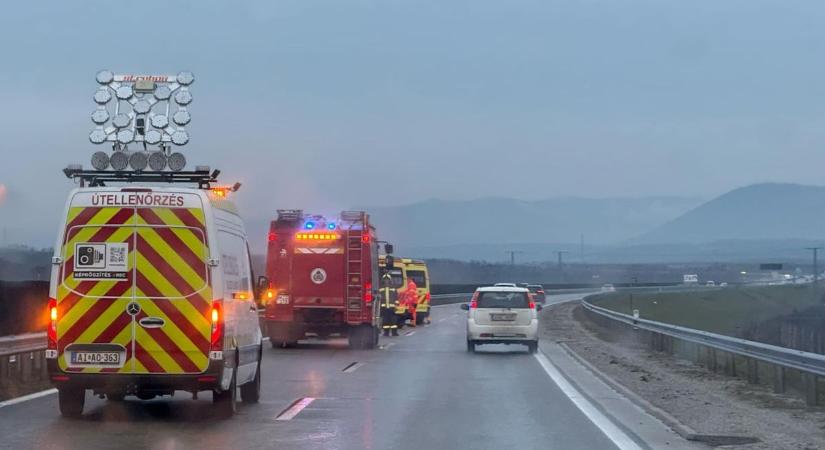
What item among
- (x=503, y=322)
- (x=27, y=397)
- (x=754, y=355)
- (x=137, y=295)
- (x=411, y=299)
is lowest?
(x=27, y=397)

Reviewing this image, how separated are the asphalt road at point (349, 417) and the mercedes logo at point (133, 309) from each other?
1.24m

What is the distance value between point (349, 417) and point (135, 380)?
2.64 meters

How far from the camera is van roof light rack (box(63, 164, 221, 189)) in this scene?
15.0 meters

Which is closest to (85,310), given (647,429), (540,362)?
(647,429)

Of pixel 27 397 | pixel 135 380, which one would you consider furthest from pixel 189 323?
pixel 27 397

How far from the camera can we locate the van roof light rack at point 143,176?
15000 millimetres

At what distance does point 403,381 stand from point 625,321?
17.6m

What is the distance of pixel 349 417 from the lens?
14.7 metres

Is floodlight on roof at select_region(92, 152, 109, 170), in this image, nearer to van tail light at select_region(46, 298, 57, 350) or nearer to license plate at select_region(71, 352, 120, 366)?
van tail light at select_region(46, 298, 57, 350)

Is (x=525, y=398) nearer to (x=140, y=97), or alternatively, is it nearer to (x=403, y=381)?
(x=403, y=381)

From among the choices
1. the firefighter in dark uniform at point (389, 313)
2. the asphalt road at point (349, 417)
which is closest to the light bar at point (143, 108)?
the asphalt road at point (349, 417)

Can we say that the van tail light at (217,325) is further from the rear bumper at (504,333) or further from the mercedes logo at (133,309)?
the rear bumper at (504,333)

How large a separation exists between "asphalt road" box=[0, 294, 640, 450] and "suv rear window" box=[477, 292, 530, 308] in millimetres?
6676

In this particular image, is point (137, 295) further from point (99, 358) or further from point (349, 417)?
point (349, 417)
